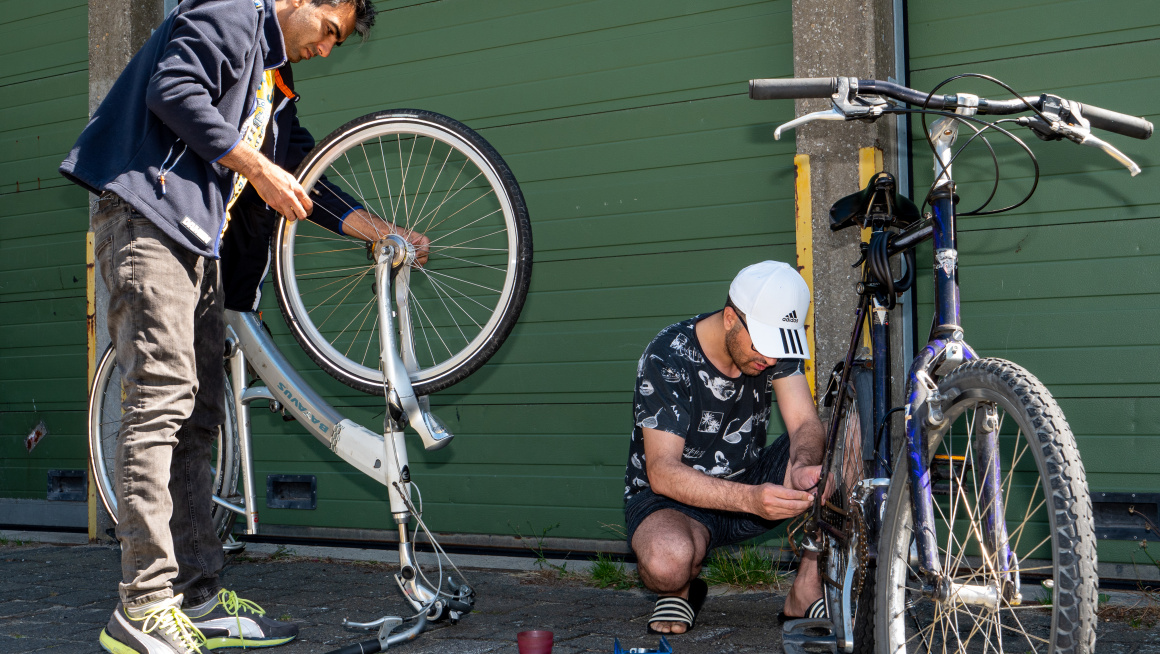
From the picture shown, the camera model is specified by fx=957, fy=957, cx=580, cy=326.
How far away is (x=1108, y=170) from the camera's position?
11.5 ft

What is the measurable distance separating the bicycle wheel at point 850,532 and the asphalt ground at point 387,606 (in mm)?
400

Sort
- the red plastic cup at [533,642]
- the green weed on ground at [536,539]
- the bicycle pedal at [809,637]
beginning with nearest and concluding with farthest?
the red plastic cup at [533,642] < the bicycle pedal at [809,637] < the green weed on ground at [536,539]

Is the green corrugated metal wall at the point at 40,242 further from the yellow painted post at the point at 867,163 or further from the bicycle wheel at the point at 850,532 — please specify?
the bicycle wheel at the point at 850,532

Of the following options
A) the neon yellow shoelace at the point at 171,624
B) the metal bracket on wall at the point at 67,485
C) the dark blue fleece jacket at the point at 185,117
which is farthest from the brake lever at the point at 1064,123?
the metal bracket on wall at the point at 67,485

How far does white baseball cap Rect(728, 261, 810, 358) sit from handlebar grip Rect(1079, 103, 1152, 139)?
932 mm

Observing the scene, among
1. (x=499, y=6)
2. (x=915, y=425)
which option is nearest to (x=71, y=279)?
(x=499, y=6)

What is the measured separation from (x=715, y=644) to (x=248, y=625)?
142 centimetres

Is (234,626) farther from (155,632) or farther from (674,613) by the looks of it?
(674,613)

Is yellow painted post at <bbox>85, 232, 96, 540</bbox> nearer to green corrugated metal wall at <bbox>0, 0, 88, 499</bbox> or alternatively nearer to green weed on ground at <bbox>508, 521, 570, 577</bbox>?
green corrugated metal wall at <bbox>0, 0, 88, 499</bbox>

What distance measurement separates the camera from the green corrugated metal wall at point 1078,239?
11.3ft

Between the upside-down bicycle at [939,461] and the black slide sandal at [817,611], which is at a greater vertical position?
the upside-down bicycle at [939,461]

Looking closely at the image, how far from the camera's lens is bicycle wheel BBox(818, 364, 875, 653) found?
228 centimetres

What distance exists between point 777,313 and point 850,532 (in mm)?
702

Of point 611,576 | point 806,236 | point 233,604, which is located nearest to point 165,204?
point 233,604
